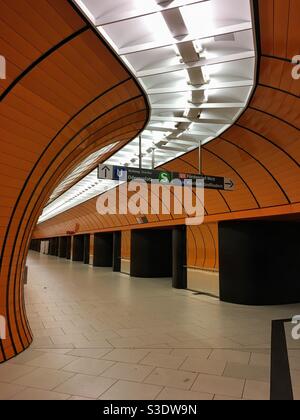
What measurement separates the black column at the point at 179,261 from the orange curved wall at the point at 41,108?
8950mm

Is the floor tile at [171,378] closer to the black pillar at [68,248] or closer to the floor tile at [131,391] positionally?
the floor tile at [131,391]

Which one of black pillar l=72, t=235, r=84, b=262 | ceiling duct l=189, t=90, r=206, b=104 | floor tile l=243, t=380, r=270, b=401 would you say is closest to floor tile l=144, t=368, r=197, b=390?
floor tile l=243, t=380, r=270, b=401

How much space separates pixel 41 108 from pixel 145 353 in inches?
183

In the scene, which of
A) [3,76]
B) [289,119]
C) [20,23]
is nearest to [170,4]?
[20,23]

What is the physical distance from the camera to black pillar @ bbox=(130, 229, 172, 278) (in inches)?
790

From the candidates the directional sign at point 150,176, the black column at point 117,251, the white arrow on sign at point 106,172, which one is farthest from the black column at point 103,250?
the white arrow on sign at point 106,172

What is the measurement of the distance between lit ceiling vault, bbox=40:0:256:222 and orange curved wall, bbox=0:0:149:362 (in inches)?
12.2

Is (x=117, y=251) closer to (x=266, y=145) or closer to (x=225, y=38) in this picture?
(x=266, y=145)

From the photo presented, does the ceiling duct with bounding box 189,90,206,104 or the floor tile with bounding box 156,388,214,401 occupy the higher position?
the ceiling duct with bounding box 189,90,206,104

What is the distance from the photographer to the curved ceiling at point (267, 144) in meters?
4.59

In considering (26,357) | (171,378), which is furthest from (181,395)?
(26,357)

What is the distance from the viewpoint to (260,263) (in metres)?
11.5

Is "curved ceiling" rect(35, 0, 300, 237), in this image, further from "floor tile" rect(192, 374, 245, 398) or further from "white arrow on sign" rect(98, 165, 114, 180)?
"floor tile" rect(192, 374, 245, 398)

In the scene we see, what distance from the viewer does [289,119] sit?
7.37 m
